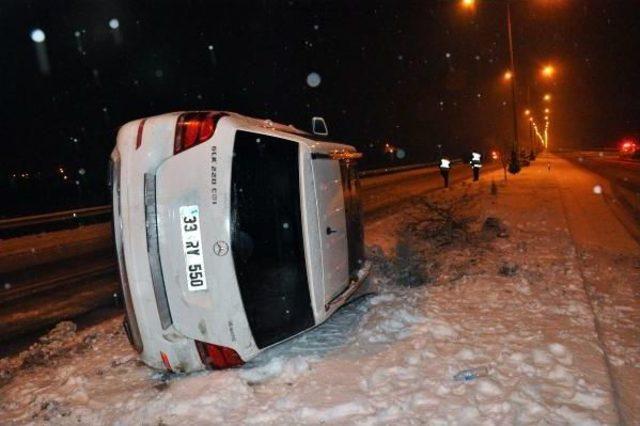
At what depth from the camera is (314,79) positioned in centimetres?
5472

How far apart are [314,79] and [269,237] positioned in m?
52.8

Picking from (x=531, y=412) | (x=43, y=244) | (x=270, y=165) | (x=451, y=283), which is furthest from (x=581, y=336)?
(x=43, y=244)

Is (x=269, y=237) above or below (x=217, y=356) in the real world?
above

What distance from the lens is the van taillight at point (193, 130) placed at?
3.69 metres

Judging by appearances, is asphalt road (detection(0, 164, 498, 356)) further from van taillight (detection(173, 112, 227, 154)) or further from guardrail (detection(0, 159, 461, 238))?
van taillight (detection(173, 112, 227, 154))

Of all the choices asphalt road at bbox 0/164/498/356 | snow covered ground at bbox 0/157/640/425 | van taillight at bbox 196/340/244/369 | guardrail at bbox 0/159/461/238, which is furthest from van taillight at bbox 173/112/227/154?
guardrail at bbox 0/159/461/238

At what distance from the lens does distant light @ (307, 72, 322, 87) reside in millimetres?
53578

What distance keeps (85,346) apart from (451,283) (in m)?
4.10

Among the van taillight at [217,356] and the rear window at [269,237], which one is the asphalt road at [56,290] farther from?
the rear window at [269,237]

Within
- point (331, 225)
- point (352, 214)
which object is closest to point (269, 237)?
point (331, 225)

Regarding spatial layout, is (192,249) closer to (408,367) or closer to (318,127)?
(408,367)

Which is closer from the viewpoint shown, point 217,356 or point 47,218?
point 217,356

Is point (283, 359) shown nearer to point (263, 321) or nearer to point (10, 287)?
point (263, 321)

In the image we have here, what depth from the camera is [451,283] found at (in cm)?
640
